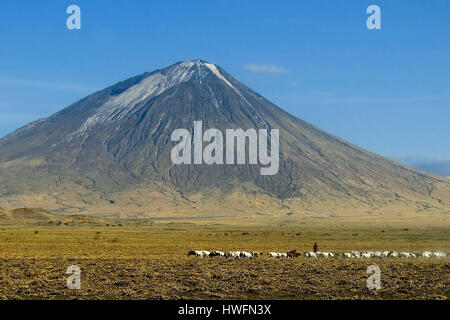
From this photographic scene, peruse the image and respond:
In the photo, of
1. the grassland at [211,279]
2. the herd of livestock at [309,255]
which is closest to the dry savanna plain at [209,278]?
the grassland at [211,279]

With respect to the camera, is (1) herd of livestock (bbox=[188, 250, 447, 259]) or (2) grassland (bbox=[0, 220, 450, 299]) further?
(1) herd of livestock (bbox=[188, 250, 447, 259])

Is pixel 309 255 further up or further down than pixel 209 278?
further up

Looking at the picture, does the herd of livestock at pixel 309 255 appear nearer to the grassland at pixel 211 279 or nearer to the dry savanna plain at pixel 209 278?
the dry savanna plain at pixel 209 278

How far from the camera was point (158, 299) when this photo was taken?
22922 mm

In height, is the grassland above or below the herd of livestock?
below

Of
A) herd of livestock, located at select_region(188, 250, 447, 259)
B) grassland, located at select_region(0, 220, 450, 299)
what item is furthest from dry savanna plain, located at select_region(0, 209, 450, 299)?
herd of livestock, located at select_region(188, 250, 447, 259)

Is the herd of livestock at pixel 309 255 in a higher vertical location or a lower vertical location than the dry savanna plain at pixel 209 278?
higher

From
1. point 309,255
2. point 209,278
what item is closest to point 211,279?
point 209,278

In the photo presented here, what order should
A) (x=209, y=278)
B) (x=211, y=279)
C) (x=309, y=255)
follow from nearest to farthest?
(x=211, y=279) < (x=209, y=278) < (x=309, y=255)

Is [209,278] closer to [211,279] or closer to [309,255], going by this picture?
[211,279]

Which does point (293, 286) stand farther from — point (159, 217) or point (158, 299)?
point (159, 217)

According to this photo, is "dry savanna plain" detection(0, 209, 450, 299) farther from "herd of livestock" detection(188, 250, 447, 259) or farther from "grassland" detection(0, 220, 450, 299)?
"herd of livestock" detection(188, 250, 447, 259)

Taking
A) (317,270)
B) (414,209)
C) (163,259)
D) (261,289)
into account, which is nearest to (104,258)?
(163,259)
